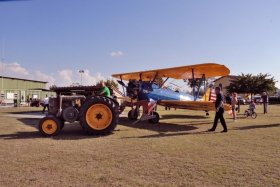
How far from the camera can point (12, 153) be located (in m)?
7.02

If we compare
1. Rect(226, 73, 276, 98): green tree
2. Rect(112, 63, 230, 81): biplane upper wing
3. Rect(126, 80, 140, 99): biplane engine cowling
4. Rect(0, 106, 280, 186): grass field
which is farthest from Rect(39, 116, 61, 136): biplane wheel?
Rect(226, 73, 276, 98): green tree

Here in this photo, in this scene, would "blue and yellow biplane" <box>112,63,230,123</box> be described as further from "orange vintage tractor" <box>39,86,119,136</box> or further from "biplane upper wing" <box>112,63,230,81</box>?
"orange vintage tractor" <box>39,86,119,136</box>

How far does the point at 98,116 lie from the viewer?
401 inches

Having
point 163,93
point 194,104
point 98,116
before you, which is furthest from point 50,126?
point 163,93

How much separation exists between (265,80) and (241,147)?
2641 inches

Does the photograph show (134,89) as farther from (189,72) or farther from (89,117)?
(89,117)

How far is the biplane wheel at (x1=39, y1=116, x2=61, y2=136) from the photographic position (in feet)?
31.9

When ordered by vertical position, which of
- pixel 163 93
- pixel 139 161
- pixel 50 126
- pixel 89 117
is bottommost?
pixel 139 161

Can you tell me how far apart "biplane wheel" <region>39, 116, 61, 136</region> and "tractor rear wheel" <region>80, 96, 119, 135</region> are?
0.78m

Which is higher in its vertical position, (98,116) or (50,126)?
(98,116)

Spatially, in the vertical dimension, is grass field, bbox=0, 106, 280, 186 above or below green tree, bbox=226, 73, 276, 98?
below

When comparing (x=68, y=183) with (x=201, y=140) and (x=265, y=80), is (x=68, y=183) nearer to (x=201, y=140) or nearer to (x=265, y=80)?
(x=201, y=140)

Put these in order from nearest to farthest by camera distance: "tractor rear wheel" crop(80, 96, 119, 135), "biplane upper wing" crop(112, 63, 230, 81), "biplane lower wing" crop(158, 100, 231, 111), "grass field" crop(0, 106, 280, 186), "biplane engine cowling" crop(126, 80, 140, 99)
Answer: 1. "grass field" crop(0, 106, 280, 186)
2. "tractor rear wheel" crop(80, 96, 119, 135)
3. "biplane lower wing" crop(158, 100, 231, 111)
4. "biplane upper wing" crop(112, 63, 230, 81)
5. "biplane engine cowling" crop(126, 80, 140, 99)

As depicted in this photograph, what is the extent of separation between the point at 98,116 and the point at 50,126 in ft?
5.08
